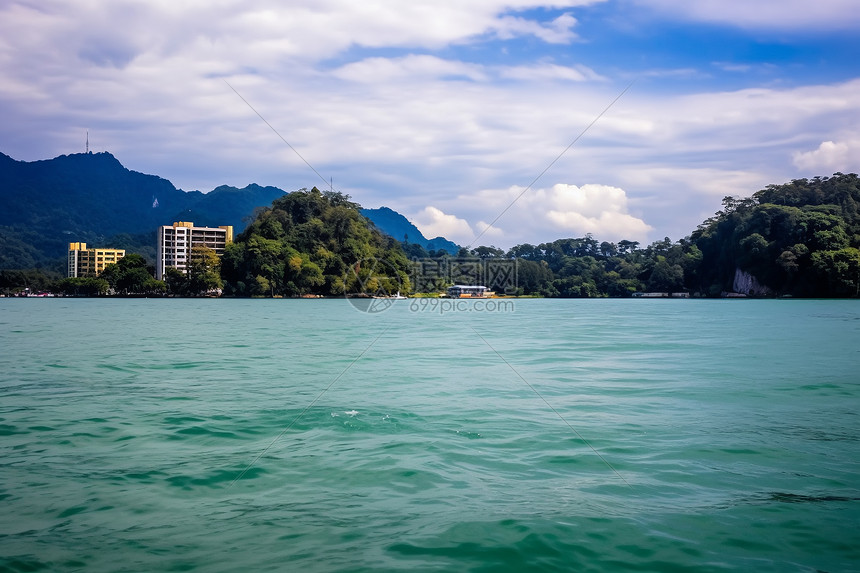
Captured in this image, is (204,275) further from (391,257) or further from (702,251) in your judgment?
(702,251)

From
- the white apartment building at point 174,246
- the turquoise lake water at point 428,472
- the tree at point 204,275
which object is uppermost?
the white apartment building at point 174,246

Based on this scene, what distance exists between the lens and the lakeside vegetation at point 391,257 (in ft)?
367

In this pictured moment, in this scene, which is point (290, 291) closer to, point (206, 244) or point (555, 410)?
point (206, 244)

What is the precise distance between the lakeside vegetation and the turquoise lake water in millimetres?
94792

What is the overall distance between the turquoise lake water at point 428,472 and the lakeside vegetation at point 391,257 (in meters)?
94.8

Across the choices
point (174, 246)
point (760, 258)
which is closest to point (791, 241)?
point (760, 258)

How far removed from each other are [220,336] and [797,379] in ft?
78.3

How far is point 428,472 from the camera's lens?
7504mm

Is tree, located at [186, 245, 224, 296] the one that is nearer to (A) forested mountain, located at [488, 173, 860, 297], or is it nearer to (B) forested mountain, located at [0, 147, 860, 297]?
(B) forested mountain, located at [0, 147, 860, 297]

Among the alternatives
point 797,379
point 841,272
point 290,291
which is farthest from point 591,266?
point 797,379

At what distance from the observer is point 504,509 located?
6.22 meters

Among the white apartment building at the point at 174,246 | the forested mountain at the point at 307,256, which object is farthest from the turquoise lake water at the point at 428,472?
the white apartment building at the point at 174,246

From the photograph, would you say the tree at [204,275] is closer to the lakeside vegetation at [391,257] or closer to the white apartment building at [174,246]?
the lakeside vegetation at [391,257]

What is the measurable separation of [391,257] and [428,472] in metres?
116
